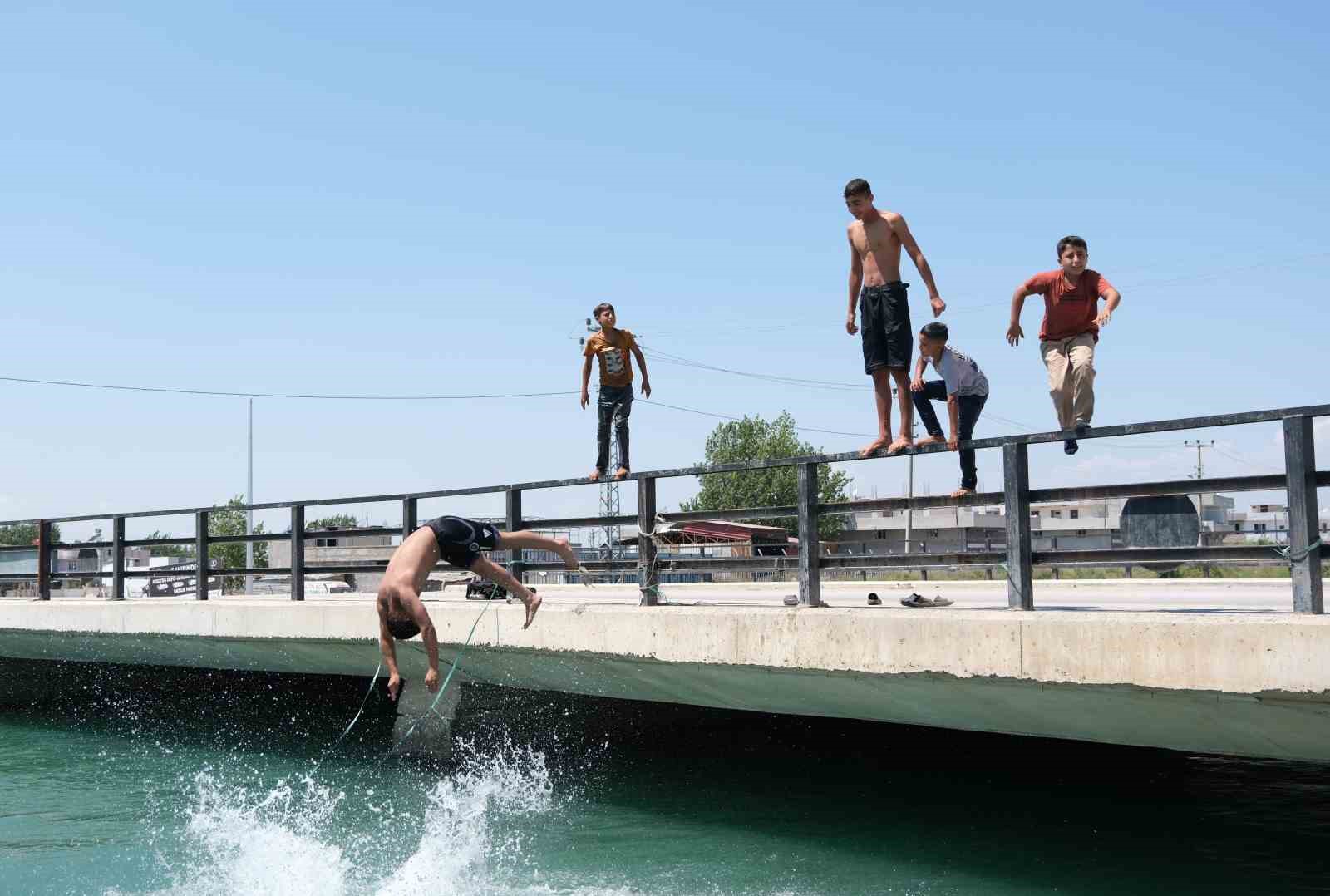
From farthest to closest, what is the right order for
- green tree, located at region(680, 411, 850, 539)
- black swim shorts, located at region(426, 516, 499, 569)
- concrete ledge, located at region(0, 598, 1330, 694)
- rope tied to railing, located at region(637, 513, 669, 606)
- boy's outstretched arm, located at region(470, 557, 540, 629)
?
green tree, located at region(680, 411, 850, 539), rope tied to railing, located at region(637, 513, 669, 606), boy's outstretched arm, located at region(470, 557, 540, 629), black swim shorts, located at region(426, 516, 499, 569), concrete ledge, located at region(0, 598, 1330, 694)

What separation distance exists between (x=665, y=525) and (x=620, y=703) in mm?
4630

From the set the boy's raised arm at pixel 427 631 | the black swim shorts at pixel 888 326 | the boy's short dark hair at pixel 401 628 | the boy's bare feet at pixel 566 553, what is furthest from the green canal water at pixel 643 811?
the black swim shorts at pixel 888 326

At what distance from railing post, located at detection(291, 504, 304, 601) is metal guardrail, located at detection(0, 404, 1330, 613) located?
0.74 meters

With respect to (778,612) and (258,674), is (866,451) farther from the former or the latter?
(258,674)

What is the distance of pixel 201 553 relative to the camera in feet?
45.1

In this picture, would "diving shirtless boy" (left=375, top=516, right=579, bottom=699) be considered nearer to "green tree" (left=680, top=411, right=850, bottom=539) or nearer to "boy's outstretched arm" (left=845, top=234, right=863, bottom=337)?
"boy's outstretched arm" (left=845, top=234, right=863, bottom=337)

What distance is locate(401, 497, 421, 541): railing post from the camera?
11555 mm

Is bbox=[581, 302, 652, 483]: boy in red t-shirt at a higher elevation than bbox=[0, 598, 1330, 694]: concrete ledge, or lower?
higher

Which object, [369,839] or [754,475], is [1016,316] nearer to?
[369,839]

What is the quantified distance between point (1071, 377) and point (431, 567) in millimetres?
4829

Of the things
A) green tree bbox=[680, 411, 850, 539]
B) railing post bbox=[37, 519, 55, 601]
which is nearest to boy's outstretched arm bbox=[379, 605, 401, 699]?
railing post bbox=[37, 519, 55, 601]

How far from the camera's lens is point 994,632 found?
7.17m

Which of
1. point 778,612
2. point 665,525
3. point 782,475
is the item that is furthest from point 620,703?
point 782,475

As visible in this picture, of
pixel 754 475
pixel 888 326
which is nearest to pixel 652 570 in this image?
pixel 888 326
